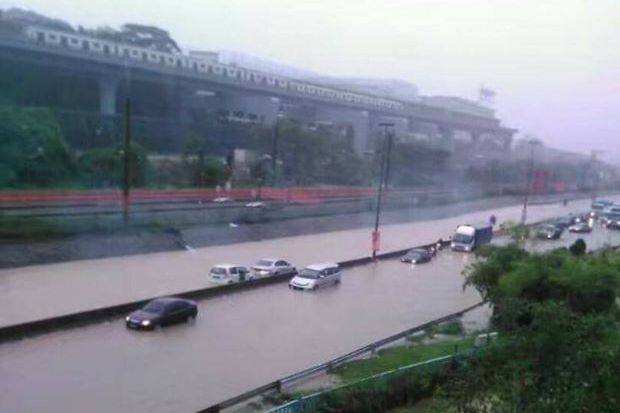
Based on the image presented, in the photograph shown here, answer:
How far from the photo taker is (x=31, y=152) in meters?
9.65

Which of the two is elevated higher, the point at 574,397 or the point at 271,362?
the point at 574,397

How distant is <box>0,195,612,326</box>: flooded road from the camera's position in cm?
555

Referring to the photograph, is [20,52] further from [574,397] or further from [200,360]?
[574,397]

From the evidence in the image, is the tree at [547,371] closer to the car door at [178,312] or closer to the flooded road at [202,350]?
the flooded road at [202,350]

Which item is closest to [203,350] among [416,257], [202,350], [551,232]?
[202,350]

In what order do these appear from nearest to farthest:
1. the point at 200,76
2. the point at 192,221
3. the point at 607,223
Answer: the point at 192,221
the point at 200,76
the point at 607,223

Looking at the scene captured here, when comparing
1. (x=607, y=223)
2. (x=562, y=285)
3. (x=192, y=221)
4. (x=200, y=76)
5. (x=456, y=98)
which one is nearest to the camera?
(x=562, y=285)

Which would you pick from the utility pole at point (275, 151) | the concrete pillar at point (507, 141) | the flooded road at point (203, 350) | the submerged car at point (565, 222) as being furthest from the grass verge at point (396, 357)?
the concrete pillar at point (507, 141)

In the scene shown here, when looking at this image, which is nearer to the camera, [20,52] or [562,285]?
[562,285]

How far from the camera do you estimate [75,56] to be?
12195 mm

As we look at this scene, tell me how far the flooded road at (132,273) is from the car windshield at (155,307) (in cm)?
70

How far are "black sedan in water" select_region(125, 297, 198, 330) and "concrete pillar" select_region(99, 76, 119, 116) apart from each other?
30.1ft

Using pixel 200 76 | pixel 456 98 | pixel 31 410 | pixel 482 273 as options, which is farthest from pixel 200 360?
pixel 456 98

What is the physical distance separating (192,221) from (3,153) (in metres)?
2.54
